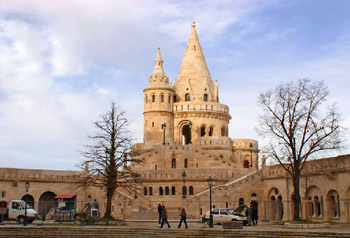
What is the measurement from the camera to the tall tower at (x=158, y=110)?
63.0 metres

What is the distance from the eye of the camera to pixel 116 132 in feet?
115

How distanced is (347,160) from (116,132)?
16.3 meters

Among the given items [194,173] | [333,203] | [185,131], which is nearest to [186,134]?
[185,131]

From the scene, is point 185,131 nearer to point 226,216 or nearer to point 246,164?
point 246,164

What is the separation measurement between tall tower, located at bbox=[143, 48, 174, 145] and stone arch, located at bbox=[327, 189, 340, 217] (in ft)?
93.6

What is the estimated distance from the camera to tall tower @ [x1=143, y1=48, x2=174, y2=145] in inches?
2482

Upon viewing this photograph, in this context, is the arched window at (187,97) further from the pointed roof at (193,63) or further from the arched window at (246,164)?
the arched window at (246,164)

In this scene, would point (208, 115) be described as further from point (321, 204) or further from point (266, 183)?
point (321, 204)

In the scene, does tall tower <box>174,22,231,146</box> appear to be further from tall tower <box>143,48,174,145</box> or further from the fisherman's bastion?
tall tower <box>143,48,174,145</box>

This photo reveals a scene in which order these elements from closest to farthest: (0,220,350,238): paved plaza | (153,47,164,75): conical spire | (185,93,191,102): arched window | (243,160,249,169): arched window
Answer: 1. (0,220,350,238): paved plaza
2. (153,47,164,75): conical spire
3. (243,160,249,169): arched window
4. (185,93,191,102): arched window

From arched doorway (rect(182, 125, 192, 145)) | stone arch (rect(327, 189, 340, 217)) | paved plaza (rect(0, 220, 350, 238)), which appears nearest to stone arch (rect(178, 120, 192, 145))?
arched doorway (rect(182, 125, 192, 145))

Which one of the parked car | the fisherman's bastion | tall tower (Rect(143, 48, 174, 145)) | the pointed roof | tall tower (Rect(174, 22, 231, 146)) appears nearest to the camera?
the parked car

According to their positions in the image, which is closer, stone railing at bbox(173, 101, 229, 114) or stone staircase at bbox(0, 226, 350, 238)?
stone staircase at bbox(0, 226, 350, 238)

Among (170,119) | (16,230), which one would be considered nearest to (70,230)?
(16,230)
